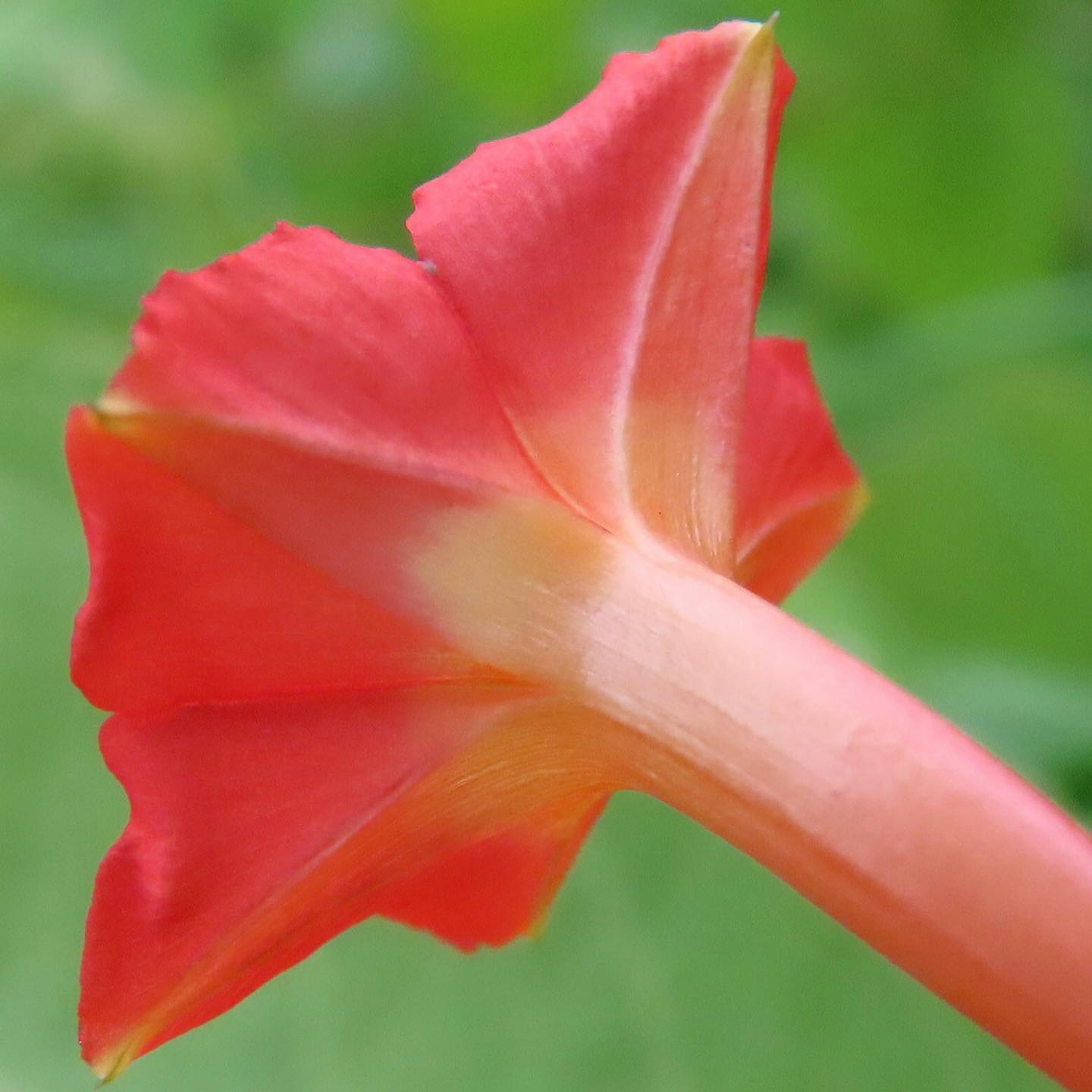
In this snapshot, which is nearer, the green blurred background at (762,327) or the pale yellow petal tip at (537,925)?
the pale yellow petal tip at (537,925)

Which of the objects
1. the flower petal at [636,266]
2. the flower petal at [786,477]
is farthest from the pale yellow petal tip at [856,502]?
the flower petal at [636,266]

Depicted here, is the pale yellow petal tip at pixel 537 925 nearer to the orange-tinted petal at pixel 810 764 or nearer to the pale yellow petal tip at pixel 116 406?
the orange-tinted petal at pixel 810 764

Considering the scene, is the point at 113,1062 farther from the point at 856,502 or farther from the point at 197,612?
the point at 856,502

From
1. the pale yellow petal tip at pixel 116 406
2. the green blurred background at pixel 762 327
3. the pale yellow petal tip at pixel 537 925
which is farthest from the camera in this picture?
the green blurred background at pixel 762 327

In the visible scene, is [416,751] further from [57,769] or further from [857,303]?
[857,303]

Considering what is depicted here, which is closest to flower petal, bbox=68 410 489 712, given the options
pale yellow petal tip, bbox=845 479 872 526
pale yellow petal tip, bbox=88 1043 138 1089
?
pale yellow petal tip, bbox=88 1043 138 1089

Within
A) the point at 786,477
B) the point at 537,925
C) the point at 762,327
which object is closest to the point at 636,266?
the point at 786,477

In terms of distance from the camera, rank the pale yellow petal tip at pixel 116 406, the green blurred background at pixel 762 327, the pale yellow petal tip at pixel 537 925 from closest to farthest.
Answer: the pale yellow petal tip at pixel 116 406, the pale yellow petal tip at pixel 537 925, the green blurred background at pixel 762 327
